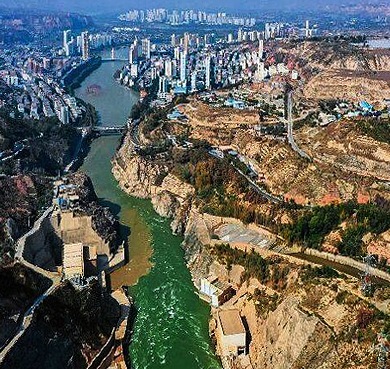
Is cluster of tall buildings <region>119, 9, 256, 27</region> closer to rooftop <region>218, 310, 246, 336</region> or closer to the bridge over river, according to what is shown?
the bridge over river

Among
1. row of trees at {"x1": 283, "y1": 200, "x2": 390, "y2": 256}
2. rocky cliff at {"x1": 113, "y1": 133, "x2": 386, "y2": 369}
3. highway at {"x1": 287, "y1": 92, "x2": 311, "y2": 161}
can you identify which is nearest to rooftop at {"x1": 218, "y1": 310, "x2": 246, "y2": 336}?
rocky cliff at {"x1": 113, "y1": 133, "x2": 386, "y2": 369}

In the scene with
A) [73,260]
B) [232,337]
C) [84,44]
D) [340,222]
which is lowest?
[232,337]

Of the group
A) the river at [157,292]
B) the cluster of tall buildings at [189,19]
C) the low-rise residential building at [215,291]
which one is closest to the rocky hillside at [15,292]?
the river at [157,292]

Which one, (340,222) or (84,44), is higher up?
(84,44)

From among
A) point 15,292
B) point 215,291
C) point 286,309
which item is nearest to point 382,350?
point 286,309

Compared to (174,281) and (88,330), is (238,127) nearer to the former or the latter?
(174,281)

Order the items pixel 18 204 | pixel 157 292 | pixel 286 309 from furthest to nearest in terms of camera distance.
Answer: pixel 18 204 → pixel 157 292 → pixel 286 309

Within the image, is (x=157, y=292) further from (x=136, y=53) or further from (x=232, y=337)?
(x=136, y=53)

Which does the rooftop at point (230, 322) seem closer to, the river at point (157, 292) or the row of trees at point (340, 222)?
the river at point (157, 292)

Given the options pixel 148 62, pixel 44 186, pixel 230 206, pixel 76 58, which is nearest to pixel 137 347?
pixel 230 206
